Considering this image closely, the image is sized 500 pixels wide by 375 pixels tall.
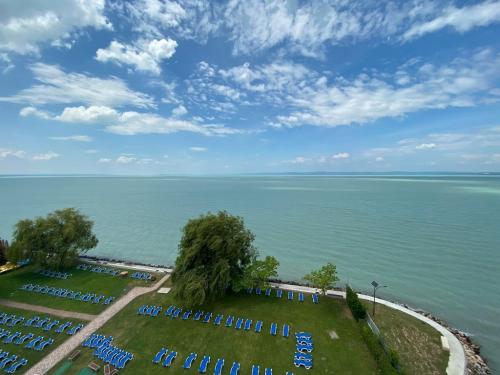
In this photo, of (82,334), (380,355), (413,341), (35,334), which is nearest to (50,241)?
(35,334)

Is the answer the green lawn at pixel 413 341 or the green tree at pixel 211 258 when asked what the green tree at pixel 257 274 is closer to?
the green tree at pixel 211 258

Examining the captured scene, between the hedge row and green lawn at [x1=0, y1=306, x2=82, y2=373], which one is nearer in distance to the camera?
the hedge row

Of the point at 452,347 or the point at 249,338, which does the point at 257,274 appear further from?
the point at 452,347

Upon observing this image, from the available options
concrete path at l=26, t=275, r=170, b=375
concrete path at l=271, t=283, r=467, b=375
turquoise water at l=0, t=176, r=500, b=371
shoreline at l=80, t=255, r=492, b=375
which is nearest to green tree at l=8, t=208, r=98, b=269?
shoreline at l=80, t=255, r=492, b=375

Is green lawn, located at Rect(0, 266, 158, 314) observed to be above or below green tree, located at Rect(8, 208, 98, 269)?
below

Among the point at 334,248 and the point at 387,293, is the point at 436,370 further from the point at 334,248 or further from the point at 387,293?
the point at 334,248

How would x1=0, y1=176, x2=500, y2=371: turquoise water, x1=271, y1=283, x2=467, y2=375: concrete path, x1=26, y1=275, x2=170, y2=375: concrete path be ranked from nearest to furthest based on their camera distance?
x1=271, y1=283, x2=467, y2=375: concrete path, x1=26, y1=275, x2=170, y2=375: concrete path, x1=0, y1=176, x2=500, y2=371: turquoise water

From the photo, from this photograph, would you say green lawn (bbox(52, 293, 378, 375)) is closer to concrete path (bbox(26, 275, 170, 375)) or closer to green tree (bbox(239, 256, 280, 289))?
concrete path (bbox(26, 275, 170, 375))
